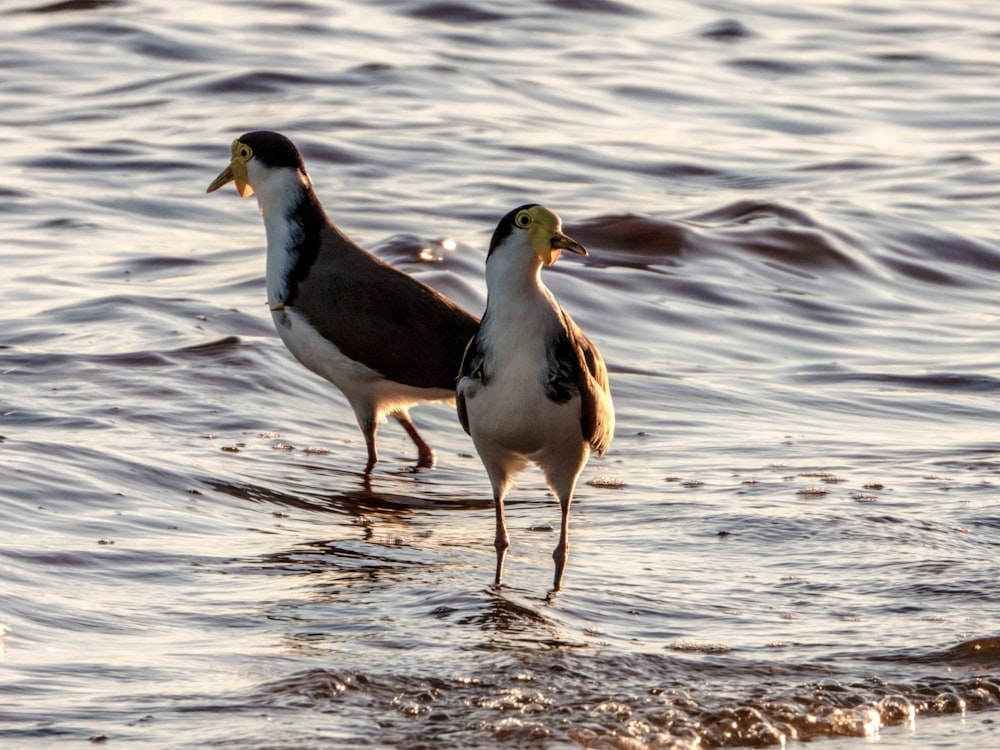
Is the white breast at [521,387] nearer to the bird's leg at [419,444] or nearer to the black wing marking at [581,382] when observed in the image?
the black wing marking at [581,382]

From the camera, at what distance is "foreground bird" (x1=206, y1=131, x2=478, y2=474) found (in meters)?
8.27

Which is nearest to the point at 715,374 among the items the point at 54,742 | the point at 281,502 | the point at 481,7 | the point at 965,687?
the point at 281,502

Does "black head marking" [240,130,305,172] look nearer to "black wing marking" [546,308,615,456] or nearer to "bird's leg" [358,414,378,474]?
"bird's leg" [358,414,378,474]

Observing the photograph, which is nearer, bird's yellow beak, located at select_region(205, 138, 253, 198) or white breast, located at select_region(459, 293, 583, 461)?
white breast, located at select_region(459, 293, 583, 461)

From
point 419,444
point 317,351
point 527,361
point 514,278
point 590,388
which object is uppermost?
point 514,278

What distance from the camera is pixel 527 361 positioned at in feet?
19.8

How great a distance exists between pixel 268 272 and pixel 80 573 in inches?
108

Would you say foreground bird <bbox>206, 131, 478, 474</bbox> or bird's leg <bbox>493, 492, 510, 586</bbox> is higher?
foreground bird <bbox>206, 131, 478, 474</bbox>

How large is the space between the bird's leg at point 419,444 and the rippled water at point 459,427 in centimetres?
10

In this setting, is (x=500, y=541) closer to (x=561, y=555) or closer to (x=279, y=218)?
(x=561, y=555)

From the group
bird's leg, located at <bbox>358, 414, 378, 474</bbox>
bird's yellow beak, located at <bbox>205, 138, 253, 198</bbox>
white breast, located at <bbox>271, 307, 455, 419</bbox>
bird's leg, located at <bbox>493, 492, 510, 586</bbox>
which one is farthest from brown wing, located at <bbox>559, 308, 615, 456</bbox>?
bird's yellow beak, located at <bbox>205, 138, 253, 198</bbox>

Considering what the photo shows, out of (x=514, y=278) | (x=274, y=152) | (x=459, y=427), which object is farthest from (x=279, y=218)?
(x=514, y=278)

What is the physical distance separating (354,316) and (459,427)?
166cm

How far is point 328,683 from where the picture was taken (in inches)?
205
